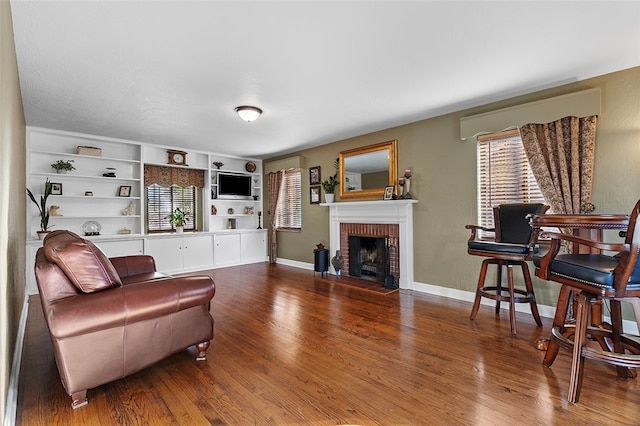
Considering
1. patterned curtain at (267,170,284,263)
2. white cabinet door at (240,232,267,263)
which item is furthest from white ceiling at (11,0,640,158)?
white cabinet door at (240,232,267,263)

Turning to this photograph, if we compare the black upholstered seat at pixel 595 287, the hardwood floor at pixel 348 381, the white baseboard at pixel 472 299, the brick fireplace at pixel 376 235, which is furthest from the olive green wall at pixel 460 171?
the black upholstered seat at pixel 595 287

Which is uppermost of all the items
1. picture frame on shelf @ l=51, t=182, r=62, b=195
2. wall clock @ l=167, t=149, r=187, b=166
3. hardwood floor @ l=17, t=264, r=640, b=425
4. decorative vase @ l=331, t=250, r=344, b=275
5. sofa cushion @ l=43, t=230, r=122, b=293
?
wall clock @ l=167, t=149, r=187, b=166

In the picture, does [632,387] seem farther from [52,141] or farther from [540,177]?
[52,141]

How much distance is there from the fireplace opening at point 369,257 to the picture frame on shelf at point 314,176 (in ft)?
4.26

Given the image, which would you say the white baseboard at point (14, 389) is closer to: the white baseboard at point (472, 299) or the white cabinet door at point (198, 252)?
the white cabinet door at point (198, 252)

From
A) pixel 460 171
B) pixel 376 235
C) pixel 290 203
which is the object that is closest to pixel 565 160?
pixel 460 171

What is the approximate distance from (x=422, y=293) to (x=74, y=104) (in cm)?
482

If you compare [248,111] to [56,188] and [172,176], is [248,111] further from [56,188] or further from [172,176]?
[56,188]

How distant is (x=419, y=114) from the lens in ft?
12.9

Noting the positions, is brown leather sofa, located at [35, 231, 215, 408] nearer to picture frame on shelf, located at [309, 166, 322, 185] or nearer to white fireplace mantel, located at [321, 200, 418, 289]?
white fireplace mantel, located at [321, 200, 418, 289]

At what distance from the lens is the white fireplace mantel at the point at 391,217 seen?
427cm

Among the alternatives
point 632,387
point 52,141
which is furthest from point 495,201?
point 52,141

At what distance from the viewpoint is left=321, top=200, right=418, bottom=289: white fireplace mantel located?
14.0 feet

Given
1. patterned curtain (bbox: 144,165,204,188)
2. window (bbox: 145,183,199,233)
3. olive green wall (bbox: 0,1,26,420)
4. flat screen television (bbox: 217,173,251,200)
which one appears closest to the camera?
olive green wall (bbox: 0,1,26,420)
